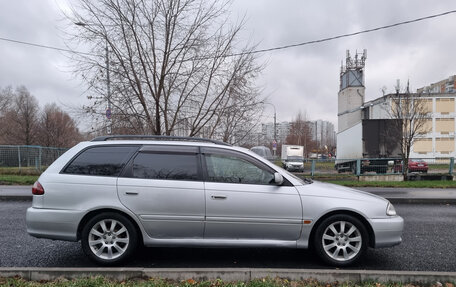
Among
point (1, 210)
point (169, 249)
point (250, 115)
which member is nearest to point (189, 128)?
point (250, 115)

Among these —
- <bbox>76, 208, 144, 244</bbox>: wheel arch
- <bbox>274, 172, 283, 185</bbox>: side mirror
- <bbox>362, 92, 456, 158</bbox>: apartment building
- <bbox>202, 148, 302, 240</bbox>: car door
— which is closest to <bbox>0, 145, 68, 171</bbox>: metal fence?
<bbox>76, 208, 144, 244</bbox>: wheel arch

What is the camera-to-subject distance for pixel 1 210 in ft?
24.3

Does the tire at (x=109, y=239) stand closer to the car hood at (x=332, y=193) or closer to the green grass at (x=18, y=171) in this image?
the car hood at (x=332, y=193)

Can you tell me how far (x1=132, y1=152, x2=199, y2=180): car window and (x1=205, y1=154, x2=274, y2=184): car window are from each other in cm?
22

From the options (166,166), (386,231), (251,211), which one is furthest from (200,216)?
(386,231)

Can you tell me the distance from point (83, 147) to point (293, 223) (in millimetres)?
3089

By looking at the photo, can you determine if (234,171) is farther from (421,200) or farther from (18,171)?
(18,171)

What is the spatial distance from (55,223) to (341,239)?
374 centimetres

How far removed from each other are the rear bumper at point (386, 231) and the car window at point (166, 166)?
2.46m

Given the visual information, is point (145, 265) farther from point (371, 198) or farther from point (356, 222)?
point (371, 198)

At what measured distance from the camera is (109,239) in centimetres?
370

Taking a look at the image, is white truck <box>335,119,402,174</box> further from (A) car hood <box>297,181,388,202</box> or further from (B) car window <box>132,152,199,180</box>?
(B) car window <box>132,152,199,180</box>

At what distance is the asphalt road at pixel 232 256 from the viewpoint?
→ 3779mm

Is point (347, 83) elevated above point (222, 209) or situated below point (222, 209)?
above
